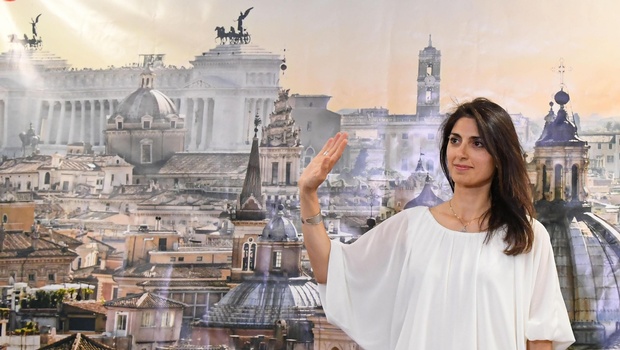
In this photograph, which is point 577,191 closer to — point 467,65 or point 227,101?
point 467,65

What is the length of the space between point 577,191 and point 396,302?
2287 mm

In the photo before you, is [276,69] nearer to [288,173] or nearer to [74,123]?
[288,173]

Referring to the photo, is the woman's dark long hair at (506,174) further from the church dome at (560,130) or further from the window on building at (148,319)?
the window on building at (148,319)

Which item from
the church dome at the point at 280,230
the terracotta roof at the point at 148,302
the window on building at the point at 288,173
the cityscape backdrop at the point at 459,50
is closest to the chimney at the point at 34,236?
the terracotta roof at the point at 148,302

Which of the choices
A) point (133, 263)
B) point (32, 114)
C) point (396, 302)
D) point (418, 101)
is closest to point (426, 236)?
point (396, 302)

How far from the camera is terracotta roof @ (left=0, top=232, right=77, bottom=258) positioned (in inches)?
183

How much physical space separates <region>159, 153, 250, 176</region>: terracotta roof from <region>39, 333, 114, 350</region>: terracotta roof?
964 mm

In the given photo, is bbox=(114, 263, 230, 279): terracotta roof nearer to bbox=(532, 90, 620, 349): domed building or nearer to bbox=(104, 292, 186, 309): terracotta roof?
bbox=(104, 292, 186, 309): terracotta roof

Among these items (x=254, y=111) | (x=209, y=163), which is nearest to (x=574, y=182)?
(x=254, y=111)

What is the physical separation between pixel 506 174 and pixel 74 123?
2.94 meters

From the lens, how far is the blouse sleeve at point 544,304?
2361 mm

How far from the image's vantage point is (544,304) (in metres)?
2.36

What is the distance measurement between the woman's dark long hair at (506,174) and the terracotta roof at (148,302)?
8.08 feet

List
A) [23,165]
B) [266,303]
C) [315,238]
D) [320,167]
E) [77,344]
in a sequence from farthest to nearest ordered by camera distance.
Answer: [23,165] → [266,303] → [77,344] → [315,238] → [320,167]
